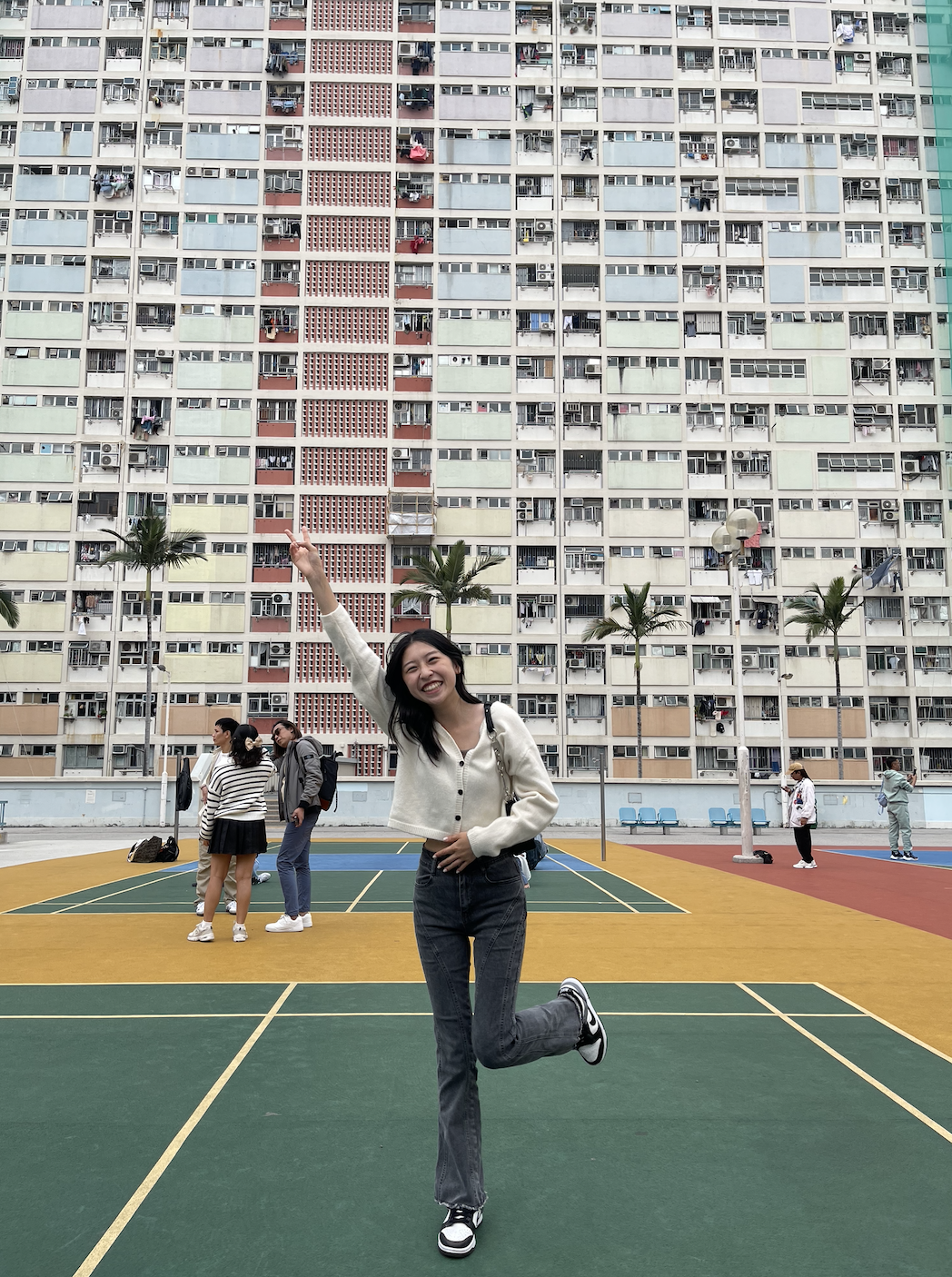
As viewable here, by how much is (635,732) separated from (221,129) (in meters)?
33.9

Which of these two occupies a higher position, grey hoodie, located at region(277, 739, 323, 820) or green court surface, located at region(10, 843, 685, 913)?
grey hoodie, located at region(277, 739, 323, 820)

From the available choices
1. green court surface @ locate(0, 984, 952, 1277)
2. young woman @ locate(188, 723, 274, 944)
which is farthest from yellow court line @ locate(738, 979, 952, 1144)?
young woman @ locate(188, 723, 274, 944)

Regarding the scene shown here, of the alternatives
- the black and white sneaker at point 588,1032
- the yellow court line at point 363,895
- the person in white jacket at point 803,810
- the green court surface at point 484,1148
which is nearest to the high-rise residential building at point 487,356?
the person in white jacket at point 803,810

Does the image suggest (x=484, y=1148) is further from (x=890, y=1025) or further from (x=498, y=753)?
(x=890, y=1025)

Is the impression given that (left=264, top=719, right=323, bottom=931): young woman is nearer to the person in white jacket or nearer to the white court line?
the white court line

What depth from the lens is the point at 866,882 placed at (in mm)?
13711

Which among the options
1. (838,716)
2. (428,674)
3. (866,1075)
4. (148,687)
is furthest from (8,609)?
(428,674)

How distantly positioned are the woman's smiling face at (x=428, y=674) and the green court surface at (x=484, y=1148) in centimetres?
169

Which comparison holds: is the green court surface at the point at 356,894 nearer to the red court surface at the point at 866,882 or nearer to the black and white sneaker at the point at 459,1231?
the red court surface at the point at 866,882

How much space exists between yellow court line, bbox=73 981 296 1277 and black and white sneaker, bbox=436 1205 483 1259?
1.01 metres

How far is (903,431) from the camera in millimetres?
43000

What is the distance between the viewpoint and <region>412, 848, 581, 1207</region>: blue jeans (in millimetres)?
2928

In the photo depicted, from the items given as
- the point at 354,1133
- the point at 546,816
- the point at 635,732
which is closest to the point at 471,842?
the point at 546,816

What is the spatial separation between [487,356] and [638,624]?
1442cm
